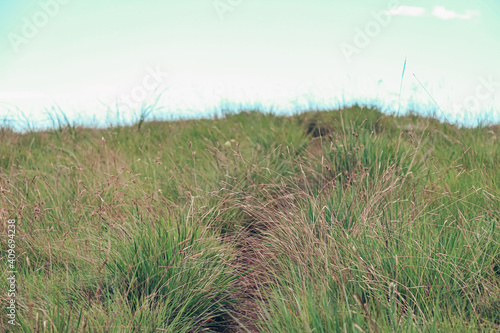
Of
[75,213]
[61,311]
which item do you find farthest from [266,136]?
[61,311]

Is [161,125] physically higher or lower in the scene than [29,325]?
higher

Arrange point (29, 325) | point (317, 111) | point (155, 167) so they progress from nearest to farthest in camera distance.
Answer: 1. point (29, 325)
2. point (155, 167)
3. point (317, 111)

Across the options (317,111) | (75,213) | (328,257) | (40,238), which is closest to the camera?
(328,257)

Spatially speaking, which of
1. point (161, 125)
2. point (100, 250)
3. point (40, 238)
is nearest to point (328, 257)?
point (100, 250)

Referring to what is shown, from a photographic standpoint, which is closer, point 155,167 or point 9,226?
point 9,226

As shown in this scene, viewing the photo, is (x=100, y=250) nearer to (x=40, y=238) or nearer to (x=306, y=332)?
(x=40, y=238)

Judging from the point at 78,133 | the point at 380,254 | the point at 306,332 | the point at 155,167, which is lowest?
the point at 306,332

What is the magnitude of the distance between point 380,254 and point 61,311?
5.68ft

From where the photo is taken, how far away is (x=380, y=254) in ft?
7.26

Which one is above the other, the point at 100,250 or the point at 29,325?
the point at 100,250

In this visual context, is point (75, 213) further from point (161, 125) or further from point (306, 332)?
point (161, 125)

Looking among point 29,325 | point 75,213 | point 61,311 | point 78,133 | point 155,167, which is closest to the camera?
point 29,325

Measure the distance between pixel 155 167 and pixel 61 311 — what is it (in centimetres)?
217

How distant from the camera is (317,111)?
24.3 ft
